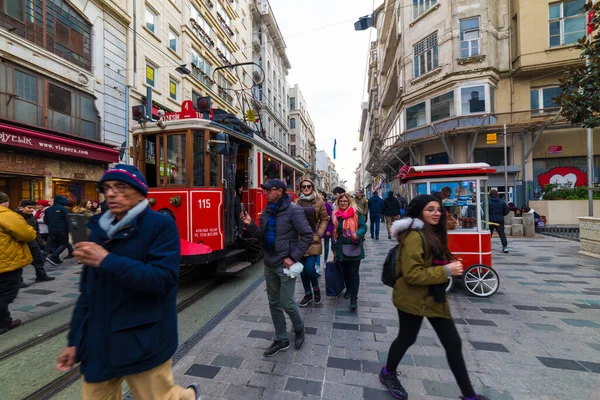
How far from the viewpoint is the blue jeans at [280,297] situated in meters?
3.07

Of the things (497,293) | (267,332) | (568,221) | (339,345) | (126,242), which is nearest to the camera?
(126,242)

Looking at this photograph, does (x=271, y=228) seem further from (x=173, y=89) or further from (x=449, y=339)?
(x=173, y=89)

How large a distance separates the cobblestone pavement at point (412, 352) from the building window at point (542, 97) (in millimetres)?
16747

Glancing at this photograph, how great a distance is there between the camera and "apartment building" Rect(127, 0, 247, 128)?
15.0 meters

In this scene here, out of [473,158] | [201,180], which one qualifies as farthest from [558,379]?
[473,158]

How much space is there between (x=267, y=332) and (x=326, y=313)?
1.03m

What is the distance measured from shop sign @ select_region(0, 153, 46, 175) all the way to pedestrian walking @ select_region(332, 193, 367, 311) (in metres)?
11.0

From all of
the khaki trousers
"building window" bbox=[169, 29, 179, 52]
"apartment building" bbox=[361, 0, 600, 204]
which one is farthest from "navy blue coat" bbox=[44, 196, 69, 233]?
"apartment building" bbox=[361, 0, 600, 204]

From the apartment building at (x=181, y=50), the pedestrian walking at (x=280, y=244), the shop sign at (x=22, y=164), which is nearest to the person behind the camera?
the pedestrian walking at (x=280, y=244)

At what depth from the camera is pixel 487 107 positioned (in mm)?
16719

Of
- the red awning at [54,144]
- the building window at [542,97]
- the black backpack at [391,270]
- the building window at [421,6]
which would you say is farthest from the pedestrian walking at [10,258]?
the building window at [542,97]

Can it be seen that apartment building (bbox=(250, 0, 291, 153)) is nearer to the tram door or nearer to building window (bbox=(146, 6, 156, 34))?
building window (bbox=(146, 6, 156, 34))

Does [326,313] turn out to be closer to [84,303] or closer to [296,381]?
[296,381]

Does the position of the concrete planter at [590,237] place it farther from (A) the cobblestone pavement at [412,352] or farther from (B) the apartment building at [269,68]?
(B) the apartment building at [269,68]
